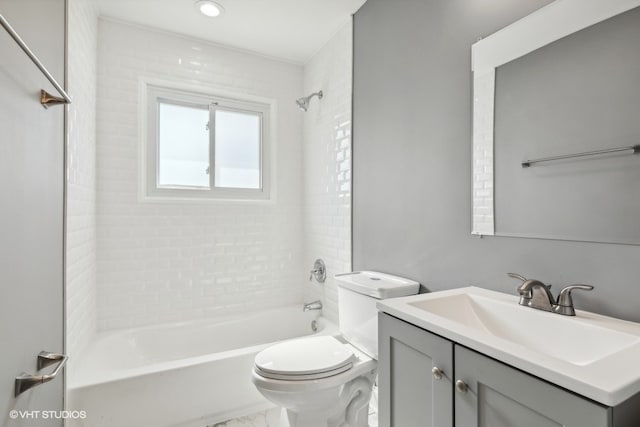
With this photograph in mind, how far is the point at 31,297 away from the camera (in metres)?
0.93

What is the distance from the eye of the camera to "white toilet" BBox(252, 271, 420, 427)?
4.67 ft

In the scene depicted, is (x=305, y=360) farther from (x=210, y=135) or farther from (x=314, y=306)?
(x=210, y=135)

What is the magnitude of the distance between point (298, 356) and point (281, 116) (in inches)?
82.2

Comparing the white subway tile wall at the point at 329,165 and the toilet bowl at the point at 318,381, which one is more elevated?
the white subway tile wall at the point at 329,165

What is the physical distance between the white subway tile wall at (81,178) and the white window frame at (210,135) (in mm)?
323

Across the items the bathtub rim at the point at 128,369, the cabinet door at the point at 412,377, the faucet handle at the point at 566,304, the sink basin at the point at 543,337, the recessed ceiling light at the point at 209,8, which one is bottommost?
the bathtub rim at the point at 128,369

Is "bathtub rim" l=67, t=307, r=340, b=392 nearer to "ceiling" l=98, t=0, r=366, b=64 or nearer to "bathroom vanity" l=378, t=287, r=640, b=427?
"bathroom vanity" l=378, t=287, r=640, b=427

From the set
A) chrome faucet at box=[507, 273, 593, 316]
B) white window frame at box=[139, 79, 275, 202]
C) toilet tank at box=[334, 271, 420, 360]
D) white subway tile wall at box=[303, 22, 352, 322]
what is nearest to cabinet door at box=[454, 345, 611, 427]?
chrome faucet at box=[507, 273, 593, 316]

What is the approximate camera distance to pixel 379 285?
1.66 meters

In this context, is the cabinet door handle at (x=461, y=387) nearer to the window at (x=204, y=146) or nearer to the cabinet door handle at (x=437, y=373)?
the cabinet door handle at (x=437, y=373)

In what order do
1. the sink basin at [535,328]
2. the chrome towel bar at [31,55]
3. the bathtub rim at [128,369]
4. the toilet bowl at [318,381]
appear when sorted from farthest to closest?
1. the bathtub rim at [128,369]
2. the toilet bowl at [318,381]
3. the sink basin at [535,328]
4. the chrome towel bar at [31,55]

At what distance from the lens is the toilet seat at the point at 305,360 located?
4.69ft

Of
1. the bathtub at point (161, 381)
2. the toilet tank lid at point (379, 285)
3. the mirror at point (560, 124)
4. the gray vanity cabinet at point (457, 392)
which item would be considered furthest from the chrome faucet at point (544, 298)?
the bathtub at point (161, 381)

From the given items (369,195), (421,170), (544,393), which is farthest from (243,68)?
(544,393)
